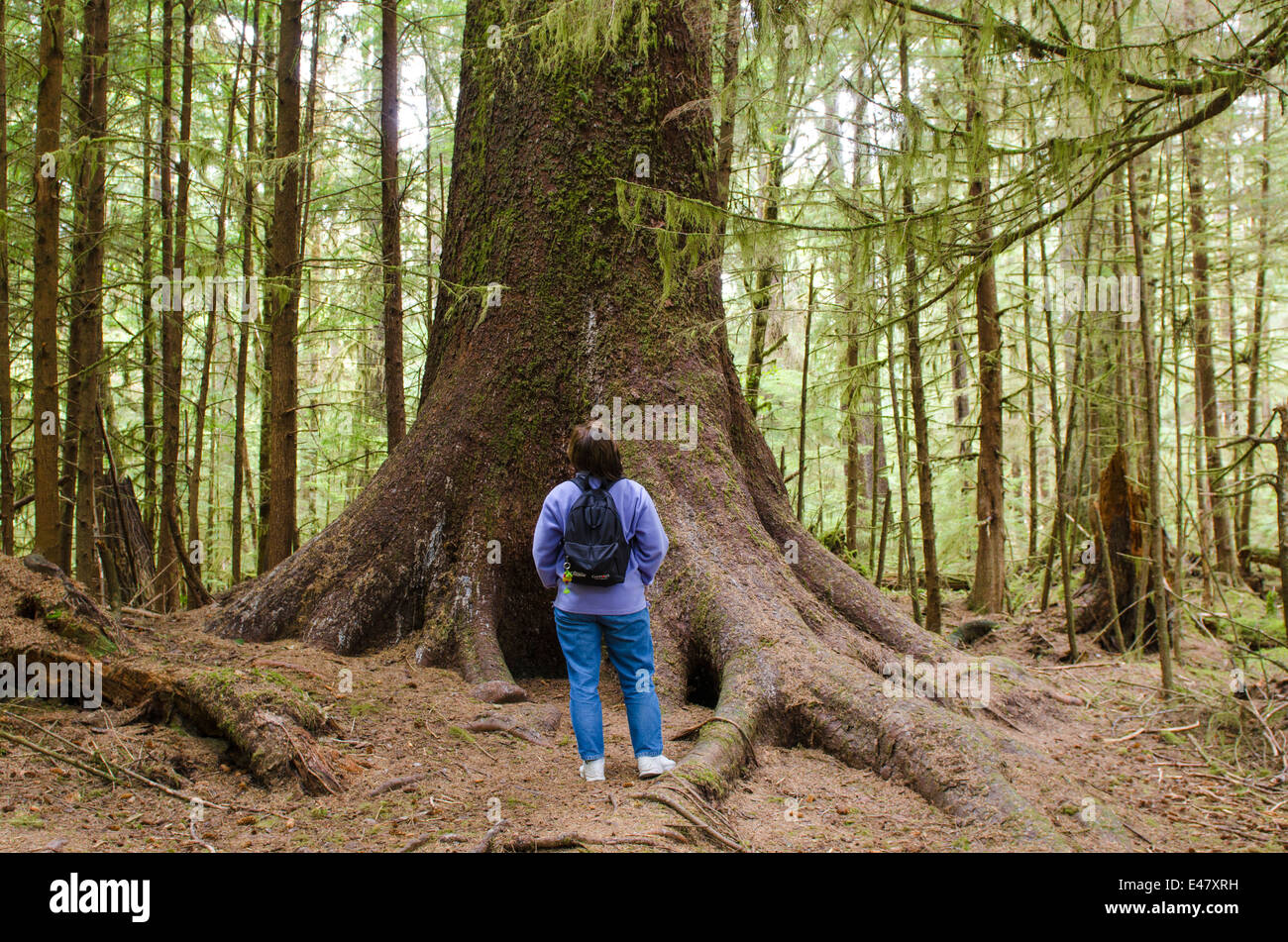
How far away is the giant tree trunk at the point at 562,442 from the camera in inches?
211

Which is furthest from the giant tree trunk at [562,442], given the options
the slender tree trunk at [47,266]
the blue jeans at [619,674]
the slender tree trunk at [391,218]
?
the slender tree trunk at [391,218]

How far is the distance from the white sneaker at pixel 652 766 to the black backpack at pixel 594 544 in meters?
0.89

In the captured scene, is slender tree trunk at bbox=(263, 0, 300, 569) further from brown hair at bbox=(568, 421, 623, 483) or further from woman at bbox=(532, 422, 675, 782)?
woman at bbox=(532, 422, 675, 782)

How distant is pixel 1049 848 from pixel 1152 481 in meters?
4.25

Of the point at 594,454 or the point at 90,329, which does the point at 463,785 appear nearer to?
the point at 594,454

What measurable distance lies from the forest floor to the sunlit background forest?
2.07 meters

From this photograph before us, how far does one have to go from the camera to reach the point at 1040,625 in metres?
9.94

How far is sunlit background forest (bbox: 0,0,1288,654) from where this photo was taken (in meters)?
4.54

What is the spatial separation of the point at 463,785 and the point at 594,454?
175 centimetres

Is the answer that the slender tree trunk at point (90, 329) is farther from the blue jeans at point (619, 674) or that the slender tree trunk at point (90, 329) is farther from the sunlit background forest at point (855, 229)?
the blue jeans at point (619, 674)

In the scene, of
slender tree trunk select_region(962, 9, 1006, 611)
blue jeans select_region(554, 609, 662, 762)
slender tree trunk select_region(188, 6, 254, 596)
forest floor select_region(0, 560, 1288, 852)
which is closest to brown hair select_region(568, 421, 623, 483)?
blue jeans select_region(554, 609, 662, 762)

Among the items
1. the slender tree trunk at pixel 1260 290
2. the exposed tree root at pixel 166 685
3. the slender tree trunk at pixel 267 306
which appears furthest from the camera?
the slender tree trunk at pixel 1260 290

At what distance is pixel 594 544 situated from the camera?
4.14 metres

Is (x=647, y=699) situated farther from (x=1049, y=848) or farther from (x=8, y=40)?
(x=8, y=40)
